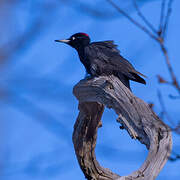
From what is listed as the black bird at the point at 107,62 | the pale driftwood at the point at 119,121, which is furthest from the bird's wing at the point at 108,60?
the pale driftwood at the point at 119,121

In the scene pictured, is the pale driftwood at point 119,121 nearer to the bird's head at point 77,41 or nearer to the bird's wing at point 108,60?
the bird's wing at point 108,60

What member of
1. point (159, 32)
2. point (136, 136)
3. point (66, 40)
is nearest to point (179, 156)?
point (159, 32)

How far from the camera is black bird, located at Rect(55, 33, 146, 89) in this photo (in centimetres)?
527

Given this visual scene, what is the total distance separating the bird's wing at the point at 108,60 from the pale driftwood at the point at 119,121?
0.49 metres

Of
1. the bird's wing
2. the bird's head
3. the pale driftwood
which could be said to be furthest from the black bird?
the pale driftwood

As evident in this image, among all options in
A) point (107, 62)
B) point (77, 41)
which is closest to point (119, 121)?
point (107, 62)

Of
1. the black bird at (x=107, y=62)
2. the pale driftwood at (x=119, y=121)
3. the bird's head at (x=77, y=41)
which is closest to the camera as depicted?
the pale driftwood at (x=119, y=121)

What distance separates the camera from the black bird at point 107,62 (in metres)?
5.27

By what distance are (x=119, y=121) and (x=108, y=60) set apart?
1575 millimetres

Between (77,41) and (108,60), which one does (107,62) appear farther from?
(77,41)

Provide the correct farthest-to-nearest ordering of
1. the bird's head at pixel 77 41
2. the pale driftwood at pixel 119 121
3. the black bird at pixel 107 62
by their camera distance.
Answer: the bird's head at pixel 77 41 → the black bird at pixel 107 62 → the pale driftwood at pixel 119 121

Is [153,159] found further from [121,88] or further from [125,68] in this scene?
[125,68]

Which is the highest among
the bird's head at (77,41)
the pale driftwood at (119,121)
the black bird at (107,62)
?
the bird's head at (77,41)

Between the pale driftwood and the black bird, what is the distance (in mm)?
464
